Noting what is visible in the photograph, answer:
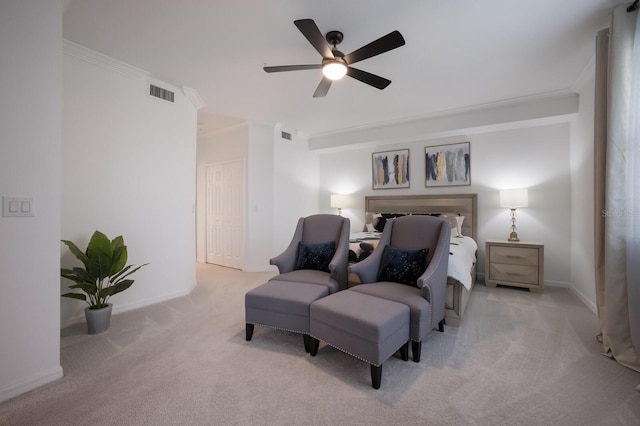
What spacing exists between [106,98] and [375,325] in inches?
137

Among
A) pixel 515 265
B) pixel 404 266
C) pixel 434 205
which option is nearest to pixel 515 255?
pixel 515 265

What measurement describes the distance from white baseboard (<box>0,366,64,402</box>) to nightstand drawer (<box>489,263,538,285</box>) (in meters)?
4.85

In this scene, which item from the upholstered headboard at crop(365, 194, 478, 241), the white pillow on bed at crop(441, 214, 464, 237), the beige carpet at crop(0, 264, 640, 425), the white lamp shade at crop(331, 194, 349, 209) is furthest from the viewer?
the white lamp shade at crop(331, 194, 349, 209)

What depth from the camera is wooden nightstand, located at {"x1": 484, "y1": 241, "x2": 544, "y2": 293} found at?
12.5 feet

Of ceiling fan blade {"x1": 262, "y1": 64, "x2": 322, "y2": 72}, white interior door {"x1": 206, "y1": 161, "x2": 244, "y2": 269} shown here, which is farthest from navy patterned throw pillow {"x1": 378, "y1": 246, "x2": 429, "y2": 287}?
white interior door {"x1": 206, "y1": 161, "x2": 244, "y2": 269}

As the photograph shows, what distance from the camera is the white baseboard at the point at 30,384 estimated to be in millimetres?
1631

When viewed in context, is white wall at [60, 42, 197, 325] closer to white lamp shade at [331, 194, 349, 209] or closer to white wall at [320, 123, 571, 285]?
white lamp shade at [331, 194, 349, 209]

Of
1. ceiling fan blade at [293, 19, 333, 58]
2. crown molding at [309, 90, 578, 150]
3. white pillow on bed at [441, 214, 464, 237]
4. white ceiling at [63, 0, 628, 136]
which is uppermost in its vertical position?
white ceiling at [63, 0, 628, 136]

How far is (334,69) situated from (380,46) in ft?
1.46

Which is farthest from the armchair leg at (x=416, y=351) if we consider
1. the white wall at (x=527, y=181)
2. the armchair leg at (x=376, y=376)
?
the white wall at (x=527, y=181)

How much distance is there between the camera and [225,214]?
5.49m

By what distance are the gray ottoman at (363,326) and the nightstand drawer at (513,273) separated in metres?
2.70

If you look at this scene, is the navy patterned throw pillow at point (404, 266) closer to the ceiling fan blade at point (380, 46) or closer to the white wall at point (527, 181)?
the ceiling fan blade at point (380, 46)

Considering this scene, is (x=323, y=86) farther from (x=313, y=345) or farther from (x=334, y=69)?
(x=313, y=345)
